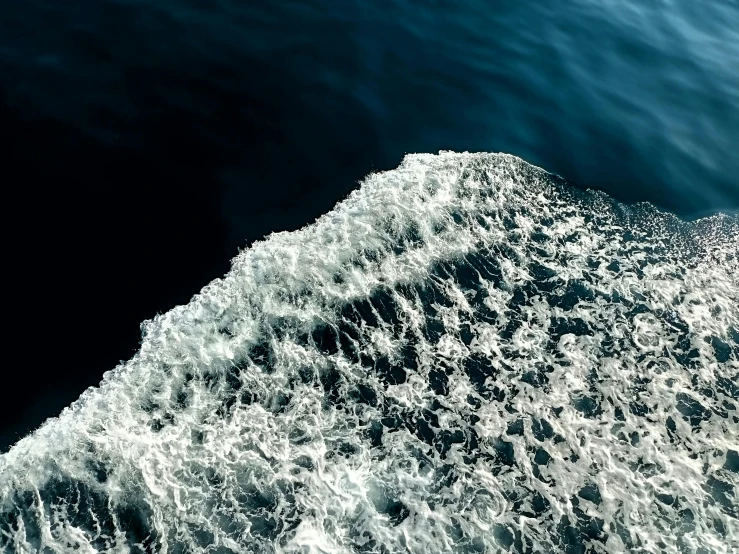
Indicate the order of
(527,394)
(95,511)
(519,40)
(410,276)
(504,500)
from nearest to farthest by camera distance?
(95,511), (504,500), (527,394), (410,276), (519,40)

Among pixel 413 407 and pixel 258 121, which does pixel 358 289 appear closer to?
pixel 413 407

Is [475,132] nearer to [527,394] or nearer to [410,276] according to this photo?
[410,276]

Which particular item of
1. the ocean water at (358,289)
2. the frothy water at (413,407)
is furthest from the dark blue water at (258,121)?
the frothy water at (413,407)

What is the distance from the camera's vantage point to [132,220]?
1020 cm

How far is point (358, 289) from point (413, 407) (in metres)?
2.27

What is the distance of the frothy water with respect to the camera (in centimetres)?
699

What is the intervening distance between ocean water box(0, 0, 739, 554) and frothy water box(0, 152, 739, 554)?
0.04 metres

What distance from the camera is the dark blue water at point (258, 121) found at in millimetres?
9445

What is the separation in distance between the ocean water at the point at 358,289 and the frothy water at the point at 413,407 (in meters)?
0.04

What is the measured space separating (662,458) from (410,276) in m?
4.69

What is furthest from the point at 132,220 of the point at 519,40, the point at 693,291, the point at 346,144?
the point at 519,40

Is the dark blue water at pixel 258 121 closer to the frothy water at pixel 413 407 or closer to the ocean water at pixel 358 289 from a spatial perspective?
the ocean water at pixel 358 289

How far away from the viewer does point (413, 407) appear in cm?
825

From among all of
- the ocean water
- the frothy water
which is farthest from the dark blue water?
the frothy water
